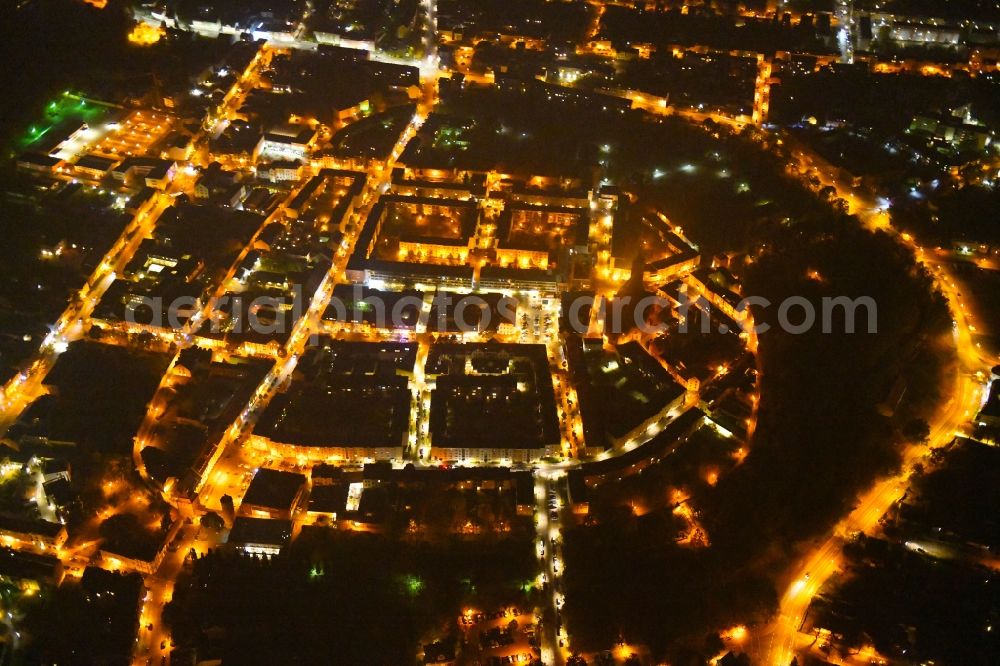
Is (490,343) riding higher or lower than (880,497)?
higher

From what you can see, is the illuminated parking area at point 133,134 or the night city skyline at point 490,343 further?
the illuminated parking area at point 133,134

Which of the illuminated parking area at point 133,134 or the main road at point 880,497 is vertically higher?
the illuminated parking area at point 133,134

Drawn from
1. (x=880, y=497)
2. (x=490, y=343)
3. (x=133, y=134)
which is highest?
(x=133, y=134)

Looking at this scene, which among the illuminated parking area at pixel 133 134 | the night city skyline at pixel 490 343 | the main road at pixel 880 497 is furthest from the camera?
the illuminated parking area at pixel 133 134

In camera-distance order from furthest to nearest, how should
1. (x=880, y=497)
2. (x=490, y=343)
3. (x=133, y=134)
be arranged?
(x=133, y=134)
(x=490, y=343)
(x=880, y=497)

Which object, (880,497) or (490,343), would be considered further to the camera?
(490,343)

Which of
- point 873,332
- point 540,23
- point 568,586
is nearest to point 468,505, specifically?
point 568,586

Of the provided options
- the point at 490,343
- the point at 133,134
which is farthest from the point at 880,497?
the point at 133,134

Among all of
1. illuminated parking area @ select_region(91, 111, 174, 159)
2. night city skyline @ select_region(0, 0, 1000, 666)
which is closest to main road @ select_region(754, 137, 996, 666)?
night city skyline @ select_region(0, 0, 1000, 666)

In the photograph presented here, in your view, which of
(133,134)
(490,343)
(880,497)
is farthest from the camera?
(133,134)

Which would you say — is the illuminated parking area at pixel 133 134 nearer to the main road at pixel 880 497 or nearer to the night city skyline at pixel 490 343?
the night city skyline at pixel 490 343

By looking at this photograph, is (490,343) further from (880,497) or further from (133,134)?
(133,134)

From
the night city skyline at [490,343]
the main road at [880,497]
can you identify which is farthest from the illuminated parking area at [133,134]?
the main road at [880,497]
